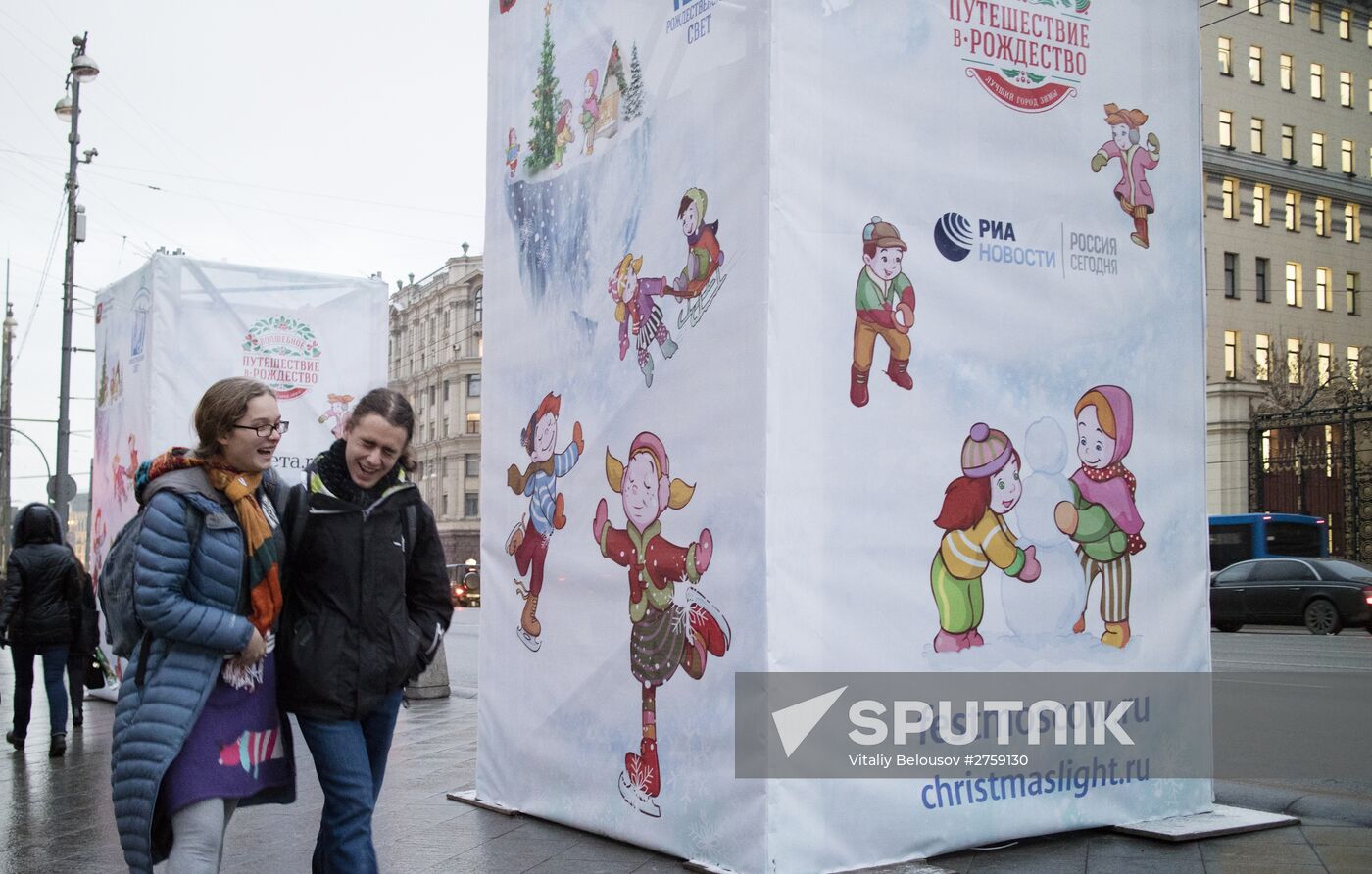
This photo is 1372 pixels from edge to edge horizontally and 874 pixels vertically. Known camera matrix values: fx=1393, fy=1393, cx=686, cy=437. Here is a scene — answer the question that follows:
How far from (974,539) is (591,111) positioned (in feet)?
8.54

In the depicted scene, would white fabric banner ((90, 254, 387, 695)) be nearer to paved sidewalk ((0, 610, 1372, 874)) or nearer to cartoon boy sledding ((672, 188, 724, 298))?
paved sidewalk ((0, 610, 1372, 874))

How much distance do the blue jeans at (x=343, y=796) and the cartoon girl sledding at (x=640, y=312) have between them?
7.14 ft

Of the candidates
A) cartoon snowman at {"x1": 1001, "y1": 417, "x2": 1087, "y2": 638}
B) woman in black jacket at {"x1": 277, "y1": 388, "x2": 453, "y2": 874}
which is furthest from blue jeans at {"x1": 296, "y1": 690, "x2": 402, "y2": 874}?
cartoon snowman at {"x1": 1001, "y1": 417, "x2": 1087, "y2": 638}

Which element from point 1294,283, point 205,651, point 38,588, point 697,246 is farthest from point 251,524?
point 1294,283

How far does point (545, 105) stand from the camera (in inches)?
266

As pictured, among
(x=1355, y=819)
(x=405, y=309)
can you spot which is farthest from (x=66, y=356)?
(x=405, y=309)

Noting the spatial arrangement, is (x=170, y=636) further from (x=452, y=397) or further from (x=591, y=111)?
(x=452, y=397)

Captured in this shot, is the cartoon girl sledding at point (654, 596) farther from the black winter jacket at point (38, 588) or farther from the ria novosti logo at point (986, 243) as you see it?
the black winter jacket at point (38, 588)

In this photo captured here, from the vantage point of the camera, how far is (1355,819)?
6395 mm

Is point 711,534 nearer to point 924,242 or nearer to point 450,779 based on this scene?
point 924,242

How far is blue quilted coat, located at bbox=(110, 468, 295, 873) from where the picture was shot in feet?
12.3

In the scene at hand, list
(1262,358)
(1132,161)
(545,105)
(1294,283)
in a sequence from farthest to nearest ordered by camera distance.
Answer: (1294,283) < (1262,358) < (545,105) < (1132,161)

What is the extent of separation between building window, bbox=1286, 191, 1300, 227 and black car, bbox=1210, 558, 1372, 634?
89.2 ft

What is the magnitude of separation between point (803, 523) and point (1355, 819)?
326cm
